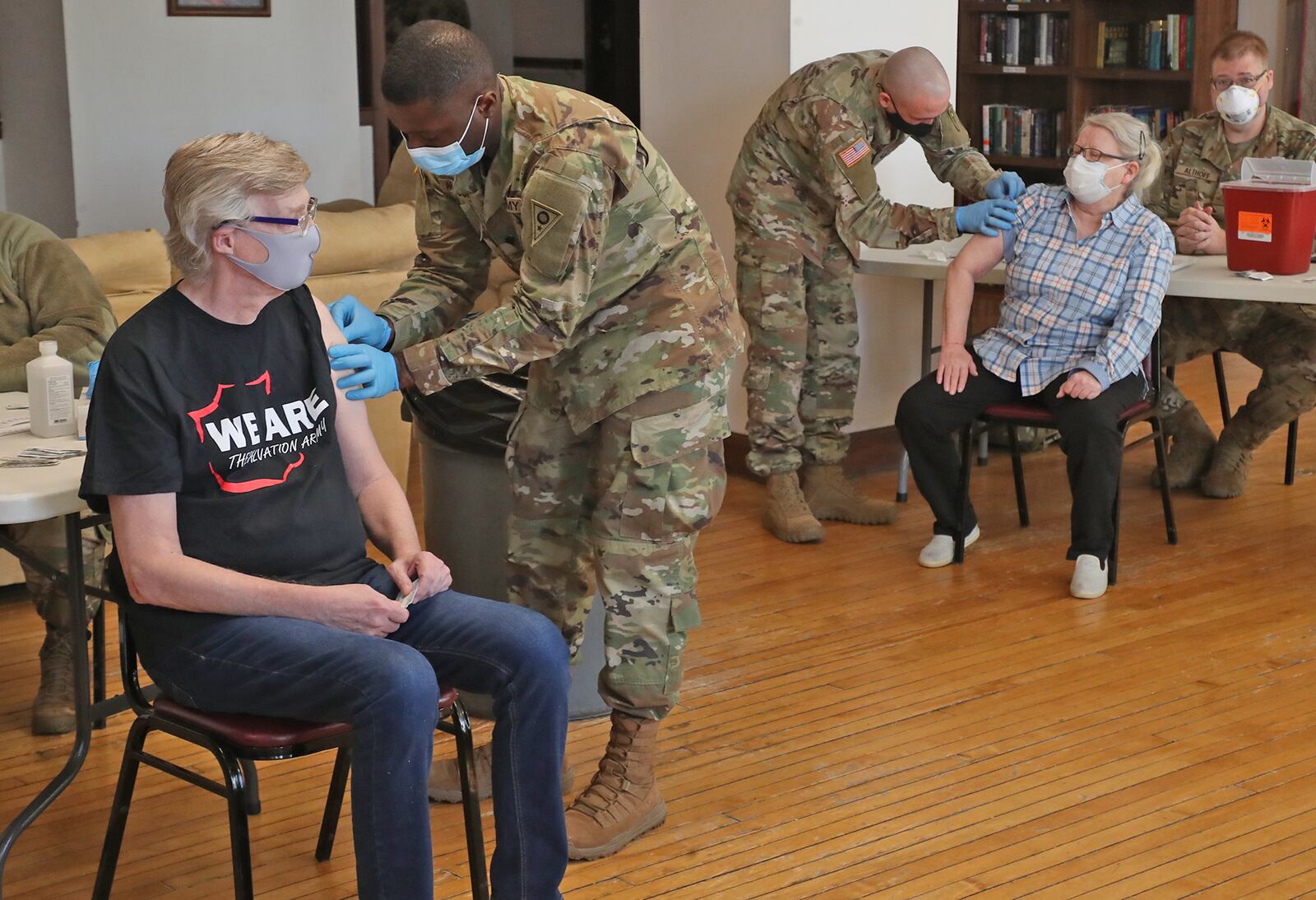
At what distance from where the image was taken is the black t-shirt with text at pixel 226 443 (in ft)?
6.73

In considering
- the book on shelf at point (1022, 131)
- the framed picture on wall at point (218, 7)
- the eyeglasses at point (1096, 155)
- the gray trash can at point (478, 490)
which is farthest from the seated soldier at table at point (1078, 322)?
the book on shelf at point (1022, 131)

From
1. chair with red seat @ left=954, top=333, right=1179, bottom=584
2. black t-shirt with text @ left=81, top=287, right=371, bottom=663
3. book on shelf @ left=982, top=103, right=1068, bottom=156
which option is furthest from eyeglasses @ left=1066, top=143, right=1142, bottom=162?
book on shelf @ left=982, top=103, right=1068, bottom=156

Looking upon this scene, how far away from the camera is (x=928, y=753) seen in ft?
10.2

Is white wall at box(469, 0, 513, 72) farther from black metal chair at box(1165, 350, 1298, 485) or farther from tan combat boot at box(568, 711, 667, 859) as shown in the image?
tan combat boot at box(568, 711, 667, 859)

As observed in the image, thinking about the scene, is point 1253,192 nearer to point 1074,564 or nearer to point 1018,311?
point 1018,311

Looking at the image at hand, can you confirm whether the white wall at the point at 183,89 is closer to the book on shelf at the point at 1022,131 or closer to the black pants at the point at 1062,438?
the book on shelf at the point at 1022,131

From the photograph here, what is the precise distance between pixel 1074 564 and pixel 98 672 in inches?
105

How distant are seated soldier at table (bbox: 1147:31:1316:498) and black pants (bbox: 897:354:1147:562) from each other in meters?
0.75

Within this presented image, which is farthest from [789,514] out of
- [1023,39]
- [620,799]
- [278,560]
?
[1023,39]

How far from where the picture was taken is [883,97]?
434 cm

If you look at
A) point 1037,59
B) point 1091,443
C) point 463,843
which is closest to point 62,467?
point 463,843

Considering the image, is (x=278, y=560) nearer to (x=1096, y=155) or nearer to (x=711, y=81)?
(x=1096, y=155)

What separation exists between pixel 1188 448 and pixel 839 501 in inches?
49.2

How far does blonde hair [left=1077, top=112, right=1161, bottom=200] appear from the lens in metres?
4.01
